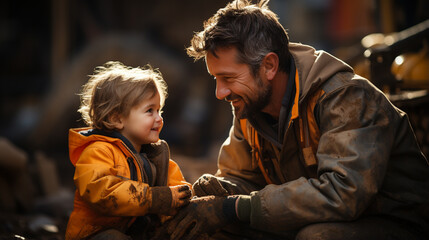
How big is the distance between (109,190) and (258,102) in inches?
42.3

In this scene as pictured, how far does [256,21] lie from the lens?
2.77 m

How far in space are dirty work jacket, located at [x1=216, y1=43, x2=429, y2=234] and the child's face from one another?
2.00ft

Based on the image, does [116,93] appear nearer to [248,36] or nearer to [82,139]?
[82,139]

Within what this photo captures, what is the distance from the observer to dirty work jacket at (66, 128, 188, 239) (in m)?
2.31

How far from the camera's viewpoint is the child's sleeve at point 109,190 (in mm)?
2305

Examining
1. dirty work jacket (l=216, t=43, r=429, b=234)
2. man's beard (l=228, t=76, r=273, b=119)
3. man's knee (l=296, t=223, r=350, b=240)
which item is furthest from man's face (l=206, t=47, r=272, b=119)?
man's knee (l=296, t=223, r=350, b=240)

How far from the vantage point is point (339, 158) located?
7.48 ft

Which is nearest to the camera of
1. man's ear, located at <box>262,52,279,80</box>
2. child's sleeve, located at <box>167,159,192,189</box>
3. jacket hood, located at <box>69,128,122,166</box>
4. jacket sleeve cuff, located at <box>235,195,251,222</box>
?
jacket sleeve cuff, located at <box>235,195,251,222</box>

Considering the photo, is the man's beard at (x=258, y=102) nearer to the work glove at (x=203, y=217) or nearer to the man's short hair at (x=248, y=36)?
the man's short hair at (x=248, y=36)

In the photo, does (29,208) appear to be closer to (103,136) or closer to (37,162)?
(37,162)

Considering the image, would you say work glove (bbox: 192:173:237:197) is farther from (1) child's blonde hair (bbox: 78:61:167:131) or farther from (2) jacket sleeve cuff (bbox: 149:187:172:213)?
(1) child's blonde hair (bbox: 78:61:167:131)

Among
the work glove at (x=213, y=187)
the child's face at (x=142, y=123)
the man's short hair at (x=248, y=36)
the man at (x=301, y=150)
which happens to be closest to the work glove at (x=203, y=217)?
the man at (x=301, y=150)

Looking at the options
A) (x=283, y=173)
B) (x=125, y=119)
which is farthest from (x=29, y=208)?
(x=283, y=173)

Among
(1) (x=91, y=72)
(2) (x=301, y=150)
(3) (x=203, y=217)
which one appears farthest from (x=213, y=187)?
(1) (x=91, y=72)
